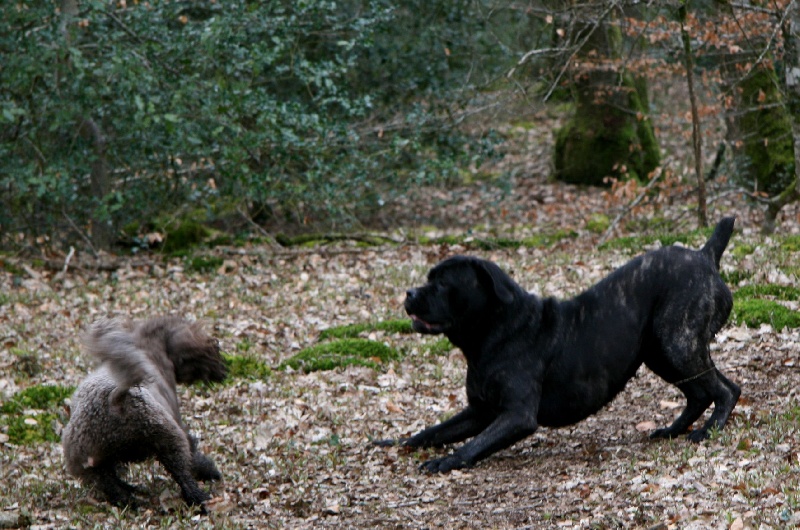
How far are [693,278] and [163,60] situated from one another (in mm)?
10741

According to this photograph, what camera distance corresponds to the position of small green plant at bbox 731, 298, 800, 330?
31.4ft

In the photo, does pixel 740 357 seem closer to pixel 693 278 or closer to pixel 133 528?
pixel 693 278

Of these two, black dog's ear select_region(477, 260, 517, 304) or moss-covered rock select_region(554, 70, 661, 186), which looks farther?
moss-covered rock select_region(554, 70, 661, 186)

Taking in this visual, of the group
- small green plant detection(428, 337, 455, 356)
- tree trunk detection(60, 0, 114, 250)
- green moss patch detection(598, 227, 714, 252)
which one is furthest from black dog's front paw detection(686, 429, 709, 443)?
tree trunk detection(60, 0, 114, 250)

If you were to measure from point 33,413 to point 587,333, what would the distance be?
16.6 feet

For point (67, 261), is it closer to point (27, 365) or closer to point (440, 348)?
point (27, 365)

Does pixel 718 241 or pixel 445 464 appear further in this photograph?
pixel 718 241

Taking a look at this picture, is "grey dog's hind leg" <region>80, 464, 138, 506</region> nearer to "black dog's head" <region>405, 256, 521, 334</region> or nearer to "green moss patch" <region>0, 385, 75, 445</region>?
"green moss patch" <region>0, 385, 75, 445</region>

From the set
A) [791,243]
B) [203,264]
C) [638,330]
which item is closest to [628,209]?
[791,243]

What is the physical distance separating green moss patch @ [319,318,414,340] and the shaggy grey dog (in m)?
4.52

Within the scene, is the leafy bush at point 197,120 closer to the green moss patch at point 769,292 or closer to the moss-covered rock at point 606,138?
the moss-covered rock at point 606,138

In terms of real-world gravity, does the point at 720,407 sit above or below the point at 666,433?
above

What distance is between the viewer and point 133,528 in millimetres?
6129

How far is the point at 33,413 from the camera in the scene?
876cm
